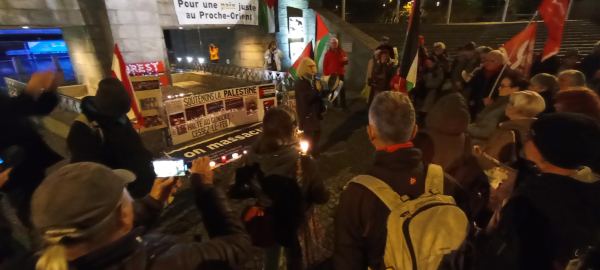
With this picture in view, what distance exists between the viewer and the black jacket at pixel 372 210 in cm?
143

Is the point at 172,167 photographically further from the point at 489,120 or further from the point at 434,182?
the point at 489,120

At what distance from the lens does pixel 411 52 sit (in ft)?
15.2

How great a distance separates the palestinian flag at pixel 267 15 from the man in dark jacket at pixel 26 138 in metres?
10.4

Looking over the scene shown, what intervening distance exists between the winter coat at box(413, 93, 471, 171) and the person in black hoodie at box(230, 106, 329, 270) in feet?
3.28

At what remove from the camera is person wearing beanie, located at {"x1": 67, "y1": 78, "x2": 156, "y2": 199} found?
2445 mm

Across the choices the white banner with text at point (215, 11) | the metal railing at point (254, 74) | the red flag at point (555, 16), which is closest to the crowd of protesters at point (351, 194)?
the red flag at point (555, 16)

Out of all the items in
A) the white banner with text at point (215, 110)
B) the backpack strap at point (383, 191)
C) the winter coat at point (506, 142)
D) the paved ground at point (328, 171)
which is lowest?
the paved ground at point (328, 171)

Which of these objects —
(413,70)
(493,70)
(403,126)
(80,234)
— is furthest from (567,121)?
(493,70)

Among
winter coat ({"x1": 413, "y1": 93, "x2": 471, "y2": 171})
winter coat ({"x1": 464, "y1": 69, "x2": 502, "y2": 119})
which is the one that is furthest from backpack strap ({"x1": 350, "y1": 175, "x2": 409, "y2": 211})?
winter coat ({"x1": 464, "y1": 69, "x2": 502, "y2": 119})

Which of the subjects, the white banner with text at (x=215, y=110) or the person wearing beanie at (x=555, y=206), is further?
the white banner with text at (x=215, y=110)

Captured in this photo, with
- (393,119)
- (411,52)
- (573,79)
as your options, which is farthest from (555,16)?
(393,119)

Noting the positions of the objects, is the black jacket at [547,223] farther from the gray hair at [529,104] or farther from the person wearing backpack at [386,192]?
the gray hair at [529,104]

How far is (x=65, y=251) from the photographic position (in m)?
1.03

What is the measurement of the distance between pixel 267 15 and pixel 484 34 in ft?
Answer: 33.5
